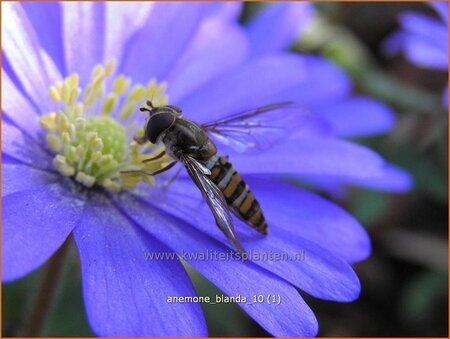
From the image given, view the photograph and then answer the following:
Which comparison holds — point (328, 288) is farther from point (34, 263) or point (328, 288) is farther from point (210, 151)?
point (34, 263)

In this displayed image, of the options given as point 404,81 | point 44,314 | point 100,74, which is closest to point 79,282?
point 44,314

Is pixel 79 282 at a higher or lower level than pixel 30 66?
lower

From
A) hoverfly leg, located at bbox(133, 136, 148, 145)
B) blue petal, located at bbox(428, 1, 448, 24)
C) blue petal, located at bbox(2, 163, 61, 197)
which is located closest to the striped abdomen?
hoverfly leg, located at bbox(133, 136, 148, 145)

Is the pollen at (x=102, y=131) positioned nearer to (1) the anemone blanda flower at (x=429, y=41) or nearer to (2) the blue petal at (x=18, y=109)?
(2) the blue petal at (x=18, y=109)

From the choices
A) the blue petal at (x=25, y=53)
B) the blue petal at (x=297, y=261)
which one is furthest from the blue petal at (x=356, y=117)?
the blue petal at (x=25, y=53)

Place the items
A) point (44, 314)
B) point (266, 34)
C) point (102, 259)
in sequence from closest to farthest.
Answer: point (102, 259) < point (44, 314) < point (266, 34)

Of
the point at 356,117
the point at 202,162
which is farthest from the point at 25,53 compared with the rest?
the point at 356,117

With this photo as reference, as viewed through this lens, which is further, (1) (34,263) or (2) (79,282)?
(2) (79,282)
